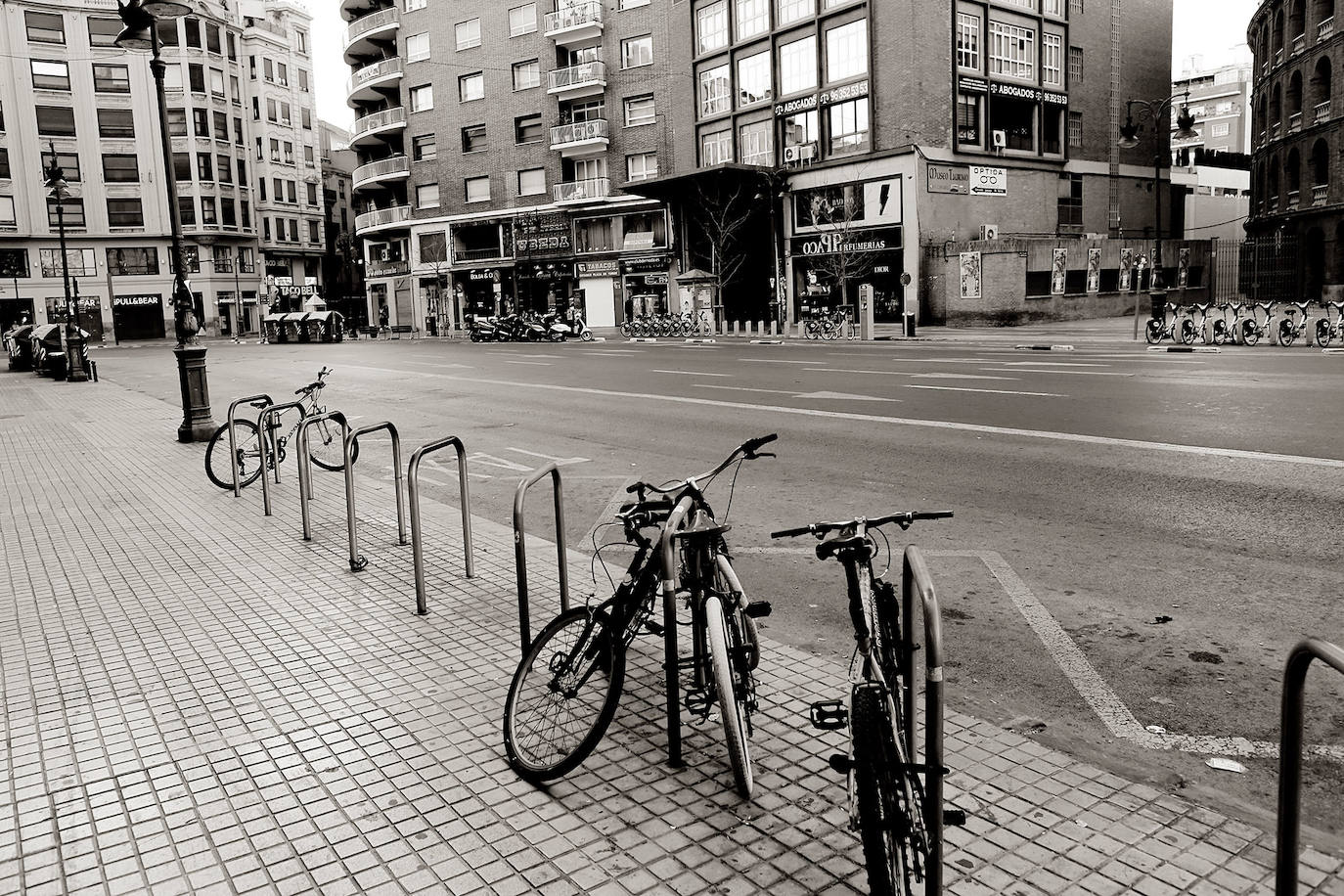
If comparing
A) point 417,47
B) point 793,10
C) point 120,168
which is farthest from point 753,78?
point 120,168

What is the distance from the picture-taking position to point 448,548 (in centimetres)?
746

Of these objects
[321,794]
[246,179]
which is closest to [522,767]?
[321,794]

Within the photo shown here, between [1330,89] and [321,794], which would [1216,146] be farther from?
[321,794]

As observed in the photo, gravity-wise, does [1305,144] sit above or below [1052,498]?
above

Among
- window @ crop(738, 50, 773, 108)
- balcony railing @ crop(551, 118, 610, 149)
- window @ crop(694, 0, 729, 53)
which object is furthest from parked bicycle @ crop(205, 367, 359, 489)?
balcony railing @ crop(551, 118, 610, 149)

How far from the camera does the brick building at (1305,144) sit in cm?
4216

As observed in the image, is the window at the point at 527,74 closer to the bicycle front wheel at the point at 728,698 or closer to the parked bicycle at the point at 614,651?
the parked bicycle at the point at 614,651

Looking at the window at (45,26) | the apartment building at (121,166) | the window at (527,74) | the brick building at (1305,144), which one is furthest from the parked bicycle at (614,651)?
the window at (45,26)

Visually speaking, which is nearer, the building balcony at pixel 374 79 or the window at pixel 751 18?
the window at pixel 751 18

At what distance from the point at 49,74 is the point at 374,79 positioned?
870 inches

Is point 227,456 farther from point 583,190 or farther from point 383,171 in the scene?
point 383,171

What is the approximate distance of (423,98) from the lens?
64.2 meters

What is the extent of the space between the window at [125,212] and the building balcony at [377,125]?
15.7 m

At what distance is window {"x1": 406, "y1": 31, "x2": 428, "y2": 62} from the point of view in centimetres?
6334
